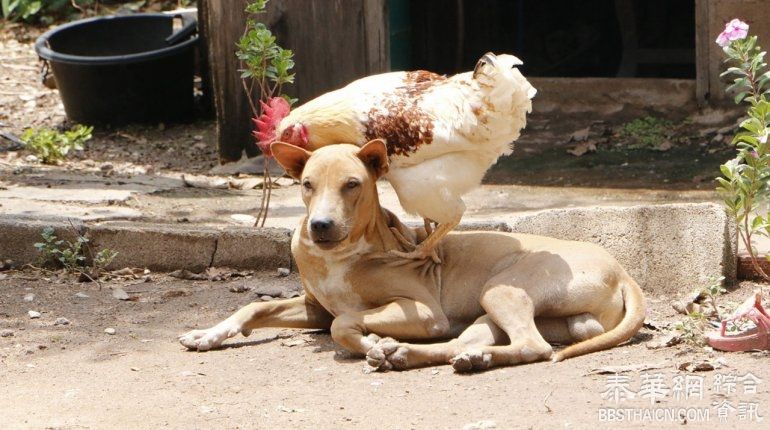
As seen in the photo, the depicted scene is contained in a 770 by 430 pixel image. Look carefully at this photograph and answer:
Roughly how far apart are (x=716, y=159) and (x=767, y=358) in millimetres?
4757

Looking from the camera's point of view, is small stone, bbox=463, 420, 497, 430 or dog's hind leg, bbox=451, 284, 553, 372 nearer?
small stone, bbox=463, 420, 497, 430

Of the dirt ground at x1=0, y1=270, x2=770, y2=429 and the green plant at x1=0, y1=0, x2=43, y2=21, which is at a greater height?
the green plant at x1=0, y1=0, x2=43, y2=21

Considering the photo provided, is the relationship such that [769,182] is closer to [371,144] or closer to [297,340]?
[371,144]

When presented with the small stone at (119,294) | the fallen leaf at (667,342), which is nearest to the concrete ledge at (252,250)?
the small stone at (119,294)

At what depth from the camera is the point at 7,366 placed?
5492 mm

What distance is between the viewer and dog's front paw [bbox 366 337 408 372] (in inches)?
207

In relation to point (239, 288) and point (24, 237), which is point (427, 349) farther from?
point (24, 237)

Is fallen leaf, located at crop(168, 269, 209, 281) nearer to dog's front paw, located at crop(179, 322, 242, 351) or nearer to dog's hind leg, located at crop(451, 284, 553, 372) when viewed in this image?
dog's front paw, located at crop(179, 322, 242, 351)

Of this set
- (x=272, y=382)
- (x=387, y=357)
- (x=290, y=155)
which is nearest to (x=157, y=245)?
(x=290, y=155)

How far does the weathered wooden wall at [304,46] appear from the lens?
388 inches

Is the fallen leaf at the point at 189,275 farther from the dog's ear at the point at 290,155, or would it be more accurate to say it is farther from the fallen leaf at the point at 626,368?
the fallen leaf at the point at 626,368

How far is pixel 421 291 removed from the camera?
18.8 feet

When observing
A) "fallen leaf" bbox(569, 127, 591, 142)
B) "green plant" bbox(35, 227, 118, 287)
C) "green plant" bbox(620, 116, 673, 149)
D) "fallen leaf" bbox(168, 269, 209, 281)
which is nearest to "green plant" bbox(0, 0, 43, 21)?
"fallen leaf" bbox(569, 127, 591, 142)

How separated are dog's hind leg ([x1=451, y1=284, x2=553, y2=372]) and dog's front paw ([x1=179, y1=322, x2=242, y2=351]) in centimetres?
117
